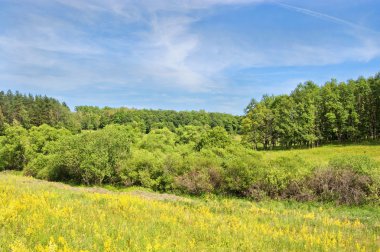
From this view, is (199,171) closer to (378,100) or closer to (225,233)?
(225,233)

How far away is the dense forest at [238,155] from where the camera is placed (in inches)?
897

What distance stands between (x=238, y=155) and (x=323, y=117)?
189ft

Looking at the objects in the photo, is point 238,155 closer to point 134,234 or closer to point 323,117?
point 134,234

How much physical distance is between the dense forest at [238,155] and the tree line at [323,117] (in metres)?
0.23

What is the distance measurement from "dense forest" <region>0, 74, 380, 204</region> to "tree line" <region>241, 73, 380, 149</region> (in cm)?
23

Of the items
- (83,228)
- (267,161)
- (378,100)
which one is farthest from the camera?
(378,100)

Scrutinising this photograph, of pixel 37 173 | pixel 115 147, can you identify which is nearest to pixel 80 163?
pixel 115 147

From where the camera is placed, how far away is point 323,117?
7819 centimetres

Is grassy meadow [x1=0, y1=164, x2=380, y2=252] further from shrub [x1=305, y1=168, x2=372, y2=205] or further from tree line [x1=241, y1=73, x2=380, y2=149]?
tree line [x1=241, y1=73, x2=380, y2=149]

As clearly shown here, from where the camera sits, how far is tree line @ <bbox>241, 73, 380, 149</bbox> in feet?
241

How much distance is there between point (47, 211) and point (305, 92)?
8647 cm

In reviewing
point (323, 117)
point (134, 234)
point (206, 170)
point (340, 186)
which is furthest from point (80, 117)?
point (134, 234)

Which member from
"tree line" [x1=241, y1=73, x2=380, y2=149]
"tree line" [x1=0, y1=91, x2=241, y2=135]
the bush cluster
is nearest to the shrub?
the bush cluster

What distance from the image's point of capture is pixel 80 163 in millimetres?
35656
